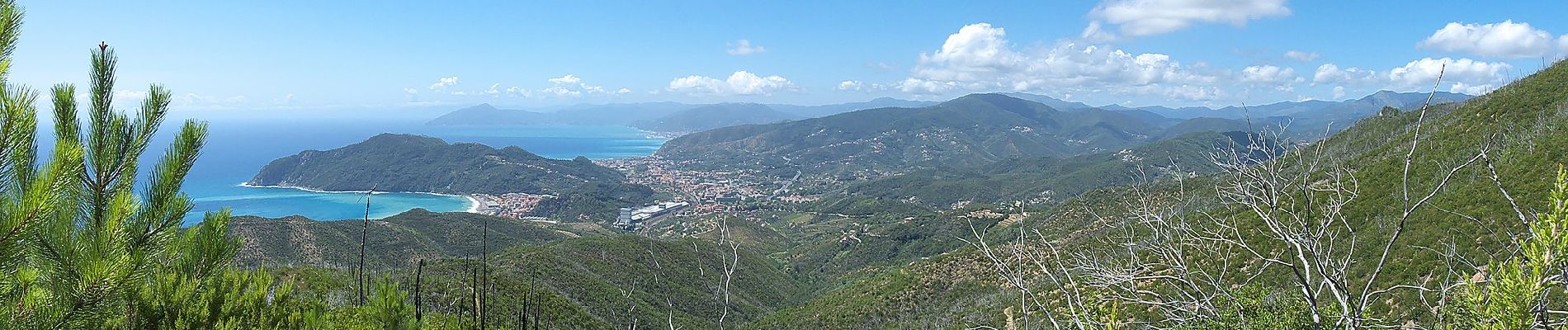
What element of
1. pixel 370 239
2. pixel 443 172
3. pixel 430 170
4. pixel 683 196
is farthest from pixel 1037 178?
pixel 430 170

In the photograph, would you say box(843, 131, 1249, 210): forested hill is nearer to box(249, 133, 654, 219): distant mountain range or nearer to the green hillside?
box(249, 133, 654, 219): distant mountain range

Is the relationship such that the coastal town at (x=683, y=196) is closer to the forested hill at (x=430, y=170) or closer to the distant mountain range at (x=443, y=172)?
the distant mountain range at (x=443, y=172)

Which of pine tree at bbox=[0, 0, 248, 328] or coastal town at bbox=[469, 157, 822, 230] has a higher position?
pine tree at bbox=[0, 0, 248, 328]

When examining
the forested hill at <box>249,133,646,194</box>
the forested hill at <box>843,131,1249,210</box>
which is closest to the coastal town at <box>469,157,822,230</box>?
the forested hill at <box>249,133,646,194</box>

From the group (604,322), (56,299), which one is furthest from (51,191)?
(604,322)

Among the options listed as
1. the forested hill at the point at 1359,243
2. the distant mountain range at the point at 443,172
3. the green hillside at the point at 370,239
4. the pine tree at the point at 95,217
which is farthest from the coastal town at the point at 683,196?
the pine tree at the point at 95,217

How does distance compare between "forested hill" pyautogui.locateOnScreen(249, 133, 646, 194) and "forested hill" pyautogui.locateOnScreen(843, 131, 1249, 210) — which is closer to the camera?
"forested hill" pyautogui.locateOnScreen(843, 131, 1249, 210)

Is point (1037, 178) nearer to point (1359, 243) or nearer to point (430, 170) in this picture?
point (1359, 243)

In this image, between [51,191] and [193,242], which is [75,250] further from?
[193,242]
